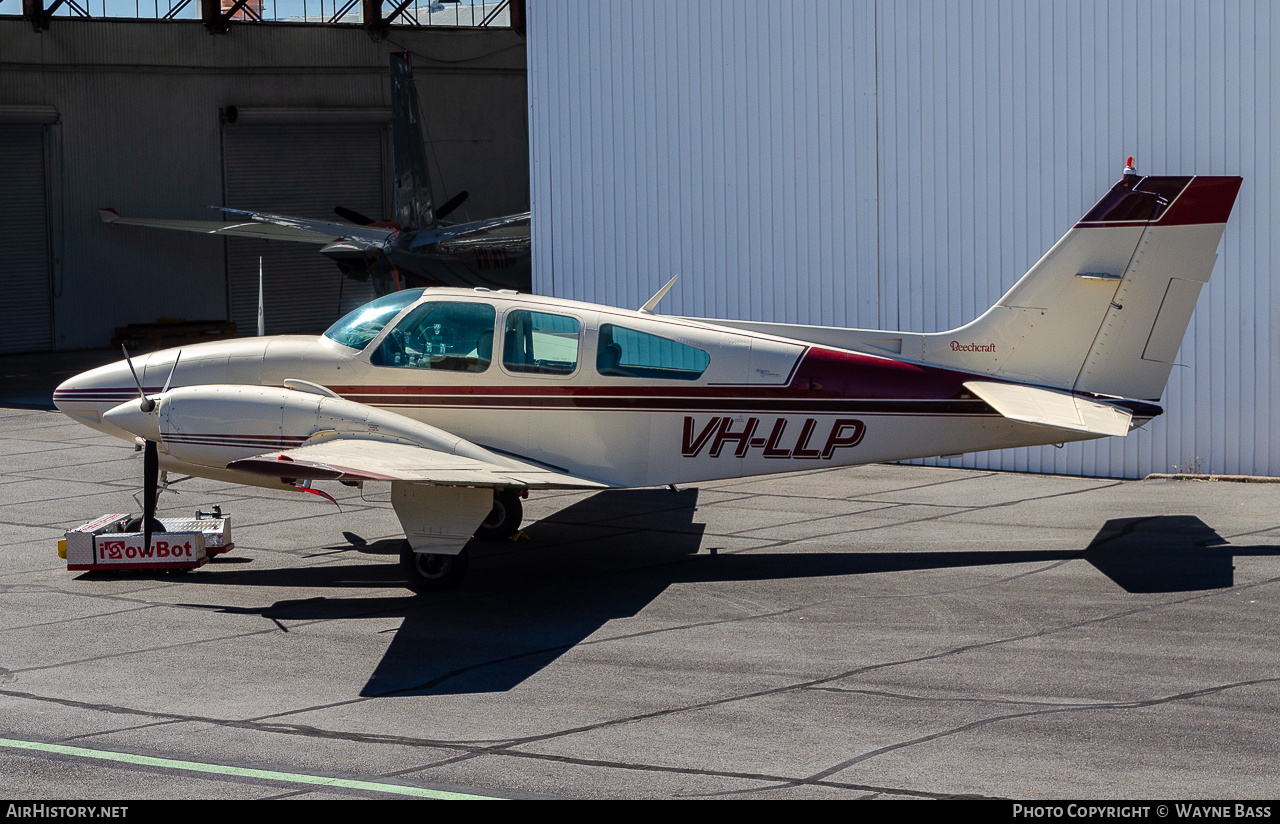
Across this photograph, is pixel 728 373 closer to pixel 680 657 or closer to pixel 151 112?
pixel 680 657

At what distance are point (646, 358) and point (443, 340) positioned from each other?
175 centimetres

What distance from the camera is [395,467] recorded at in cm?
961

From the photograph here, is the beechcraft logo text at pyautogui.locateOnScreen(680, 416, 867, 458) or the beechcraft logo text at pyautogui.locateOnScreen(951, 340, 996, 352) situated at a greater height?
the beechcraft logo text at pyautogui.locateOnScreen(951, 340, 996, 352)

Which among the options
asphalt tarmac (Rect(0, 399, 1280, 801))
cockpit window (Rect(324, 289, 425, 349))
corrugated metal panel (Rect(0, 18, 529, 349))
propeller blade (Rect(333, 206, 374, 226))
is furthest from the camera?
corrugated metal panel (Rect(0, 18, 529, 349))

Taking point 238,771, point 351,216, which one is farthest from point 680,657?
point 351,216

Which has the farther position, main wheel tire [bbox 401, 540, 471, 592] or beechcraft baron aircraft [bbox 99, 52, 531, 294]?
beechcraft baron aircraft [bbox 99, 52, 531, 294]

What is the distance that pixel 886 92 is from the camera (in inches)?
632

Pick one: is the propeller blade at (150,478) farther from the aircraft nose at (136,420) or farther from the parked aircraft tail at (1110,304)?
the parked aircraft tail at (1110,304)

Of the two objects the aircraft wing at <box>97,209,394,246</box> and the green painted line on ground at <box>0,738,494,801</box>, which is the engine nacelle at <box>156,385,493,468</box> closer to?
the green painted line on ground at <box>0,738,494,801</box>

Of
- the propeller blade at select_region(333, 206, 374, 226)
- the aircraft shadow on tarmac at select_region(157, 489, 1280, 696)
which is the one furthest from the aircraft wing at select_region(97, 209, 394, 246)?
the aircraft shadow on tarmac at select_region(157, 489, 1280, 696)

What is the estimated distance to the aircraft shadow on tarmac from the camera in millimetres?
8562

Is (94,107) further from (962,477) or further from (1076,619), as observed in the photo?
(1076,619)

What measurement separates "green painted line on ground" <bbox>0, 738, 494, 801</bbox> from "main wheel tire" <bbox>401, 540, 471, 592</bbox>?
3698 mm

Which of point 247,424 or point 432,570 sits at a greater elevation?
point 247,424
